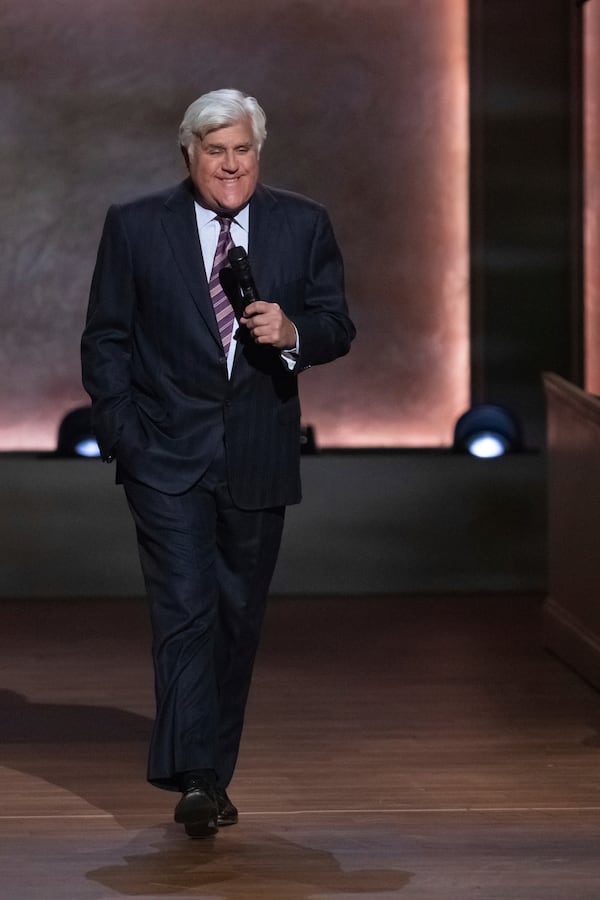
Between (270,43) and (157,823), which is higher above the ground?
(270,43)

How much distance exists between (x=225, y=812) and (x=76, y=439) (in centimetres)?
407

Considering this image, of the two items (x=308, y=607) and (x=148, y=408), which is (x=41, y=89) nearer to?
(x=308, y=607)

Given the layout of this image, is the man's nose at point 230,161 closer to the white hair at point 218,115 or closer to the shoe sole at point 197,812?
the white hair at point 218,115


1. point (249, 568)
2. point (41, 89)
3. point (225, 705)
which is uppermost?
point (41, 89)

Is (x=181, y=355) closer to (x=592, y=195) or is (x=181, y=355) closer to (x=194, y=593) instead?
(x=194, y=593)

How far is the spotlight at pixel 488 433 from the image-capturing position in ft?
26.2

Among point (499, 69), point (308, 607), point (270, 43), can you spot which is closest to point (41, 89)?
point (270, 43)

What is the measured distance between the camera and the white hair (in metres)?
3.66

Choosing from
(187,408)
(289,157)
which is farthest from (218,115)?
(289,157)

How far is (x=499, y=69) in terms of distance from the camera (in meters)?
8.36

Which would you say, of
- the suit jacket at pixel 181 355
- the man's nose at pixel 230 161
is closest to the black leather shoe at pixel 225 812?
the suit jacket at pixel 181 355

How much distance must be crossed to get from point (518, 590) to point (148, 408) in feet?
13.7

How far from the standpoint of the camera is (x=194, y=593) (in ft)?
12.5

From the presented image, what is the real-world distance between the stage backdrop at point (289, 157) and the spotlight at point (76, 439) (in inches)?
25.8
